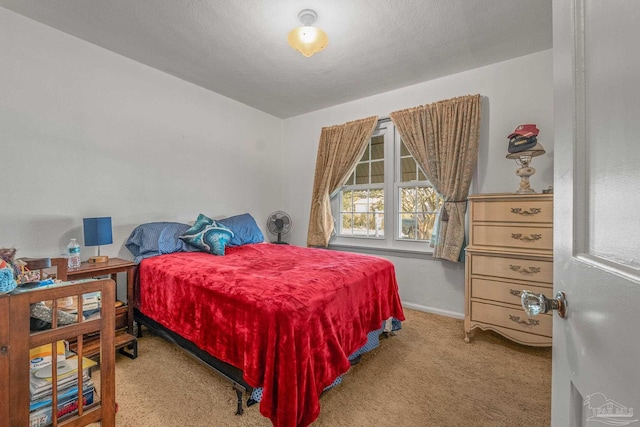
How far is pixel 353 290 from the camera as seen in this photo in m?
1.84

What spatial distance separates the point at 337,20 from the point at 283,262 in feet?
6.39

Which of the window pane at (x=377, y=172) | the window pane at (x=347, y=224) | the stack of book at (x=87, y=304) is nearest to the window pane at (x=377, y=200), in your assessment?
the window pane at (x=377, y=172)

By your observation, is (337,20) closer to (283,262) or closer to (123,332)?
(283,262)

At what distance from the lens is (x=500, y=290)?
87.8 inches

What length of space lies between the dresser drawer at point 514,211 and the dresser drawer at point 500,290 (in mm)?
501

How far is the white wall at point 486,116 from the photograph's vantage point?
2.52 meters

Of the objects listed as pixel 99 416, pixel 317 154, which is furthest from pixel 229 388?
pixel 317 154

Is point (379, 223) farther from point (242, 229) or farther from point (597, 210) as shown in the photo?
point (597, 210)

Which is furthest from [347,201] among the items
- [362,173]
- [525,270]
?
[525,270]

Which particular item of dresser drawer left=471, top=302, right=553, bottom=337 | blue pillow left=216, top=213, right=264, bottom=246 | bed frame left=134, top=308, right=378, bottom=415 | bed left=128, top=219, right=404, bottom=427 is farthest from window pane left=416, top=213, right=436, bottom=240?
blue pillow left=216, top=213, right=264, bottom=246

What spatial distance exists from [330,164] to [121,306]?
2.73m

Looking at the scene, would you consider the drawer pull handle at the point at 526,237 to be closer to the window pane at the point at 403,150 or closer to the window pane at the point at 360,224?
the window pane at the point at 403,150

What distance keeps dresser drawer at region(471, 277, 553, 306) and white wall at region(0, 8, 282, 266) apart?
292 centimetres

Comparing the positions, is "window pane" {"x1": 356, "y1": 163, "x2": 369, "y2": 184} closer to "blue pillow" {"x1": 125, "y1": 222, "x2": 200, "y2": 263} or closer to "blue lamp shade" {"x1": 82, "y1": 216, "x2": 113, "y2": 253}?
"blue pillow" {"x1": 125, "y1": 222, "x2": 200, "y2": 263}
